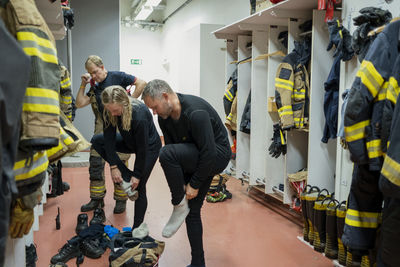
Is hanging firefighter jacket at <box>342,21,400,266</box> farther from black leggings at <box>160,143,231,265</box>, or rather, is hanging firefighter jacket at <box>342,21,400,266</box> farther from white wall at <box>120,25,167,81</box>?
white wall at <box>120,25,167,81</box>

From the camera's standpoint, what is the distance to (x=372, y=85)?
1.82 m

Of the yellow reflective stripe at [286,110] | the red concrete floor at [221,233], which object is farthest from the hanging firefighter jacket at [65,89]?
the yellow reflective stripe at [286,110]

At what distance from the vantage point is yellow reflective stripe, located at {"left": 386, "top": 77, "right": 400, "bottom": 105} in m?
1.70

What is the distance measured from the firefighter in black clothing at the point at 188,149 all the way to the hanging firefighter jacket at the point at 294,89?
129 centimetres

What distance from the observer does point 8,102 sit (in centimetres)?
93

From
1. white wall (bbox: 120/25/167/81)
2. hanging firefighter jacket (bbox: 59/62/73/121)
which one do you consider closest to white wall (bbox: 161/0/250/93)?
white wall (bbox: 120/25/167/81)

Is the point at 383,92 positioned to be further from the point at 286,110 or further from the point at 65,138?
the point at 286,110

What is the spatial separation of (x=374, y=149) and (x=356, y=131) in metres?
0.13

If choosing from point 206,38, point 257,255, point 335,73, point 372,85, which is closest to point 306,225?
point 257,255

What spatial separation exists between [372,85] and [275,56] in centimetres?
219

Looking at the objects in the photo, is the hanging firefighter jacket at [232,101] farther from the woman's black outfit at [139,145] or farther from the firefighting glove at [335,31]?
the firefighting glove at [335,31]

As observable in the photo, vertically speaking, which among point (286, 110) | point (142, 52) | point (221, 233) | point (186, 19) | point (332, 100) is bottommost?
point (221, 233)

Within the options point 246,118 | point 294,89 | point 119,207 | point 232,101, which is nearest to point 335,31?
point 294,89

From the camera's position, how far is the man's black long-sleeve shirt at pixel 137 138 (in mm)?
2836
